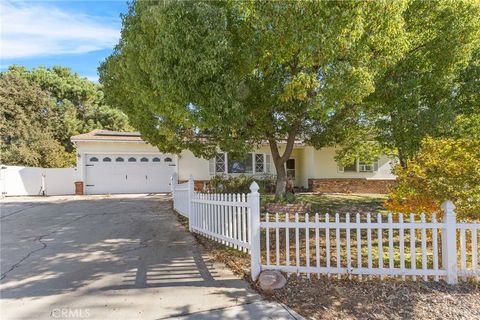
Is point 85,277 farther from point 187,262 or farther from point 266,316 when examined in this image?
point 266,316

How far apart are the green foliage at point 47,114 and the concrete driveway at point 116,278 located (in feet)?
58.1

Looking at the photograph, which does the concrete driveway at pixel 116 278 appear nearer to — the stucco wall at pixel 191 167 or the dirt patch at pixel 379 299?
the dirt patch at pixel 379 299

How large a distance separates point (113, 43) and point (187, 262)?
24.4 ft

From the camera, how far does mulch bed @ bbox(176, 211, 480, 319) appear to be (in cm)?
379

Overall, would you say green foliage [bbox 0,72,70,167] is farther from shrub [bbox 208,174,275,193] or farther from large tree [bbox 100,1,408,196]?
large tree [bbox 100,1,408,196]

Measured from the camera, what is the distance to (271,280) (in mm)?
4523

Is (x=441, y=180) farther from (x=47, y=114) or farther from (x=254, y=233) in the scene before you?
(x=47, y=114)

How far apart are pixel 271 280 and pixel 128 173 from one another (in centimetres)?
1725

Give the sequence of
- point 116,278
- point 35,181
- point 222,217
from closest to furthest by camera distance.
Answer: point 116,278
point 222,217
point 35,181

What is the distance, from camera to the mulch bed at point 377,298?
3.79m

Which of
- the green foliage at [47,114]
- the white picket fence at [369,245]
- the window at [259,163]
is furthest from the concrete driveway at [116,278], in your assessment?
the green foliage at [47,114]

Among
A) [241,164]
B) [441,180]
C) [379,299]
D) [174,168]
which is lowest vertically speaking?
[379,299]

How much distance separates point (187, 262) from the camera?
5828 mm

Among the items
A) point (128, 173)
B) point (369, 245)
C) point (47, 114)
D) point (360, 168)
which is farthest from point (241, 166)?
point (47, 114)
